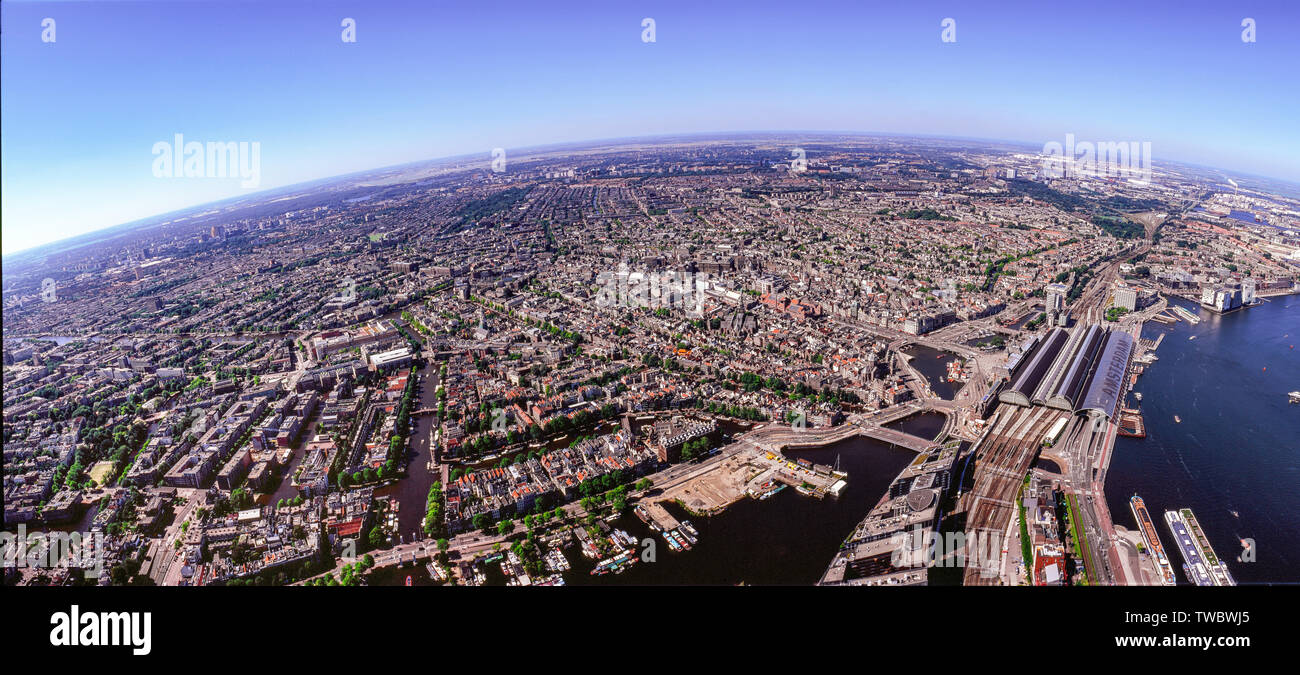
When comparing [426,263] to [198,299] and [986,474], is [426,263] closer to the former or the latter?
[198,299]

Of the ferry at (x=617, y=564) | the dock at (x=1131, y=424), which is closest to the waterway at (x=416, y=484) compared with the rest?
the ferry at (x=617, y=564)

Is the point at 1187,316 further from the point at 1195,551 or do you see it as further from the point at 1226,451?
the point at 1195,551

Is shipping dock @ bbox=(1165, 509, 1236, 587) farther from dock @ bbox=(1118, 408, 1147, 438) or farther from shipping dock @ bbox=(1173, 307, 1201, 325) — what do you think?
shipping dock @ bbox=(1173, 307, 1201, 325)

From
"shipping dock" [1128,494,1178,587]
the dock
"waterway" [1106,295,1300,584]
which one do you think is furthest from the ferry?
the dock

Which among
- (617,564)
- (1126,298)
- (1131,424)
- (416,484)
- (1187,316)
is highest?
(1126,298)

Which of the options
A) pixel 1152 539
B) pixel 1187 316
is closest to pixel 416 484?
pixel 1152 539

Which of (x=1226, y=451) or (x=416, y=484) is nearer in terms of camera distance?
(x=416, y=484)
